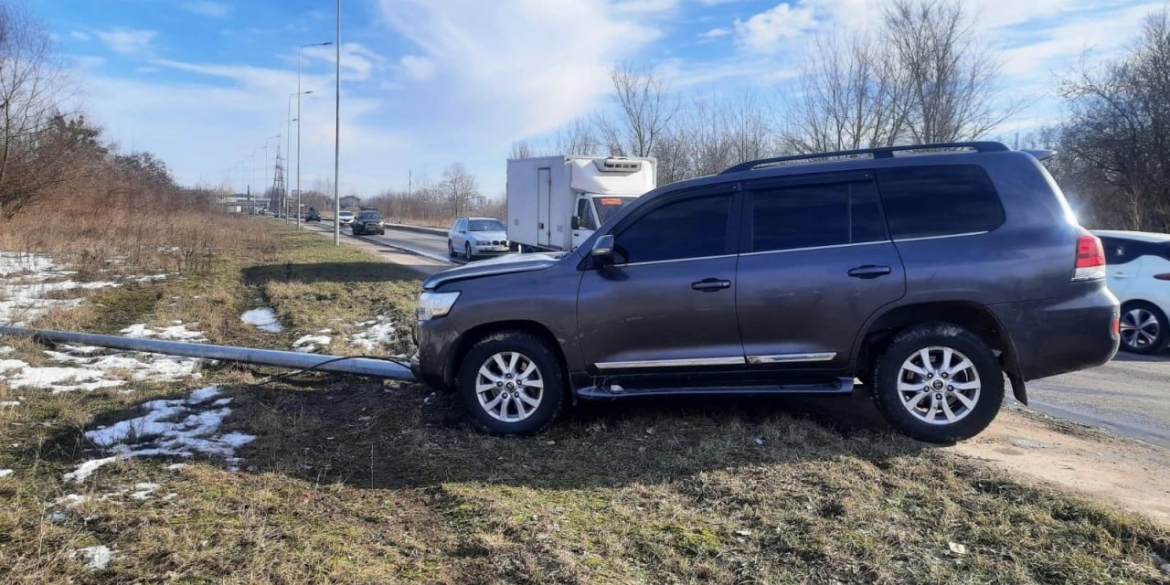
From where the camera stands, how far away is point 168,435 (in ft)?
17.0

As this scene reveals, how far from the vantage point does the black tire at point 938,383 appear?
483cm

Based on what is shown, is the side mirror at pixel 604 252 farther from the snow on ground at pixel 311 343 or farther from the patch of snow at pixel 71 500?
the snow on ground at pixel 311 343

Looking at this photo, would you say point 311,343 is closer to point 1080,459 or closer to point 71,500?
point 71,500

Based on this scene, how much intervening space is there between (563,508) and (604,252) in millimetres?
1981

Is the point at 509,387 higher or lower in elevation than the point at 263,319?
Result: higher

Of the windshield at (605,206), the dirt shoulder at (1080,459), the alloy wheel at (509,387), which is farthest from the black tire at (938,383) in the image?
the windshield at (605,206)

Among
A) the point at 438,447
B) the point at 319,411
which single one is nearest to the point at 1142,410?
the point at 438,447

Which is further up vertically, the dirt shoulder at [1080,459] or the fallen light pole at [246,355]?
the fallen light pole at [246,355]

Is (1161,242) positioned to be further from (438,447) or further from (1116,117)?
(1116,117)

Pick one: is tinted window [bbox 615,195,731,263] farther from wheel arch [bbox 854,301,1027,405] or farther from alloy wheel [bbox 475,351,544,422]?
wheel arch [bbox 854,301,1027,405]

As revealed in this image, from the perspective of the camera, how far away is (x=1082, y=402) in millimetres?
6703

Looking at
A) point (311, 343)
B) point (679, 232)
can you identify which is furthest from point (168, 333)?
point (679, 232)

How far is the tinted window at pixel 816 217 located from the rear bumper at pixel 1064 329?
101 centimetres

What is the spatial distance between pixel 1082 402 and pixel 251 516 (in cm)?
699
